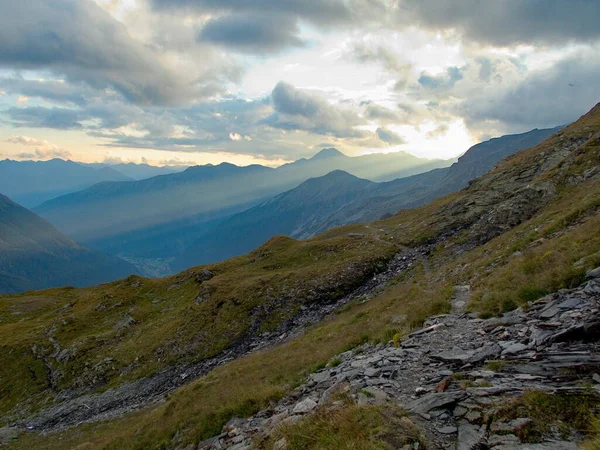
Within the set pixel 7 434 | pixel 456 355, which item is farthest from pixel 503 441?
pixel 7 434

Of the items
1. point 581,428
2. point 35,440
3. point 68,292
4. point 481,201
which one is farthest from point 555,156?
point 68,292

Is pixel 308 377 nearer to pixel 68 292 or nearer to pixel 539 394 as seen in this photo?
pixel 539 394

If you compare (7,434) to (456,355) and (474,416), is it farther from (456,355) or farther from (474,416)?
(474,416)

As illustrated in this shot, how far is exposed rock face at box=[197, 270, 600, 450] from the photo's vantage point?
28.5 ft

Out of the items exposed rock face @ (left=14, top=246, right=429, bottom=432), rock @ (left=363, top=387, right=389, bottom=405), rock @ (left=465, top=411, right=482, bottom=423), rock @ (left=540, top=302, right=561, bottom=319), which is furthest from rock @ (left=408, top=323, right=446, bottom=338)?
exposed rock face @ (left=14, top=246, right=429, bottom=432)

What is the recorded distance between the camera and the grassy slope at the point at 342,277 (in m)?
17.7

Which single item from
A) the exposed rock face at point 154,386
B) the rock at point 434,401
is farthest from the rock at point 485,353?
the exposed rock face at point 154,386

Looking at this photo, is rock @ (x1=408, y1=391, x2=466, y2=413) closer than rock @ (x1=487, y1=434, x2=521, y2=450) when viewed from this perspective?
No

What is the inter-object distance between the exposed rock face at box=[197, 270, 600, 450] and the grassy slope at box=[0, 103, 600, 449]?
184 cm

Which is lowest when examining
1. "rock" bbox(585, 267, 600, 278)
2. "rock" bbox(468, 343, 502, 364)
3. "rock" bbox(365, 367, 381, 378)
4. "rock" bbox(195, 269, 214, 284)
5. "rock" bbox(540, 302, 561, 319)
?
"rock" bbox(195, 269, 214, 284)

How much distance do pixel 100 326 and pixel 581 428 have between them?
66.5 meters

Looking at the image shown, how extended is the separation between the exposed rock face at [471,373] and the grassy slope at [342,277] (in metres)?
1.84

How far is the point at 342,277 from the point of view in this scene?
156 ft

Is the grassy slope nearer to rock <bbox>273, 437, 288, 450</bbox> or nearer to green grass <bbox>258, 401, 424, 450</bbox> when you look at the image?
rock <bbox>273, 437, 288, 450</bbox>
